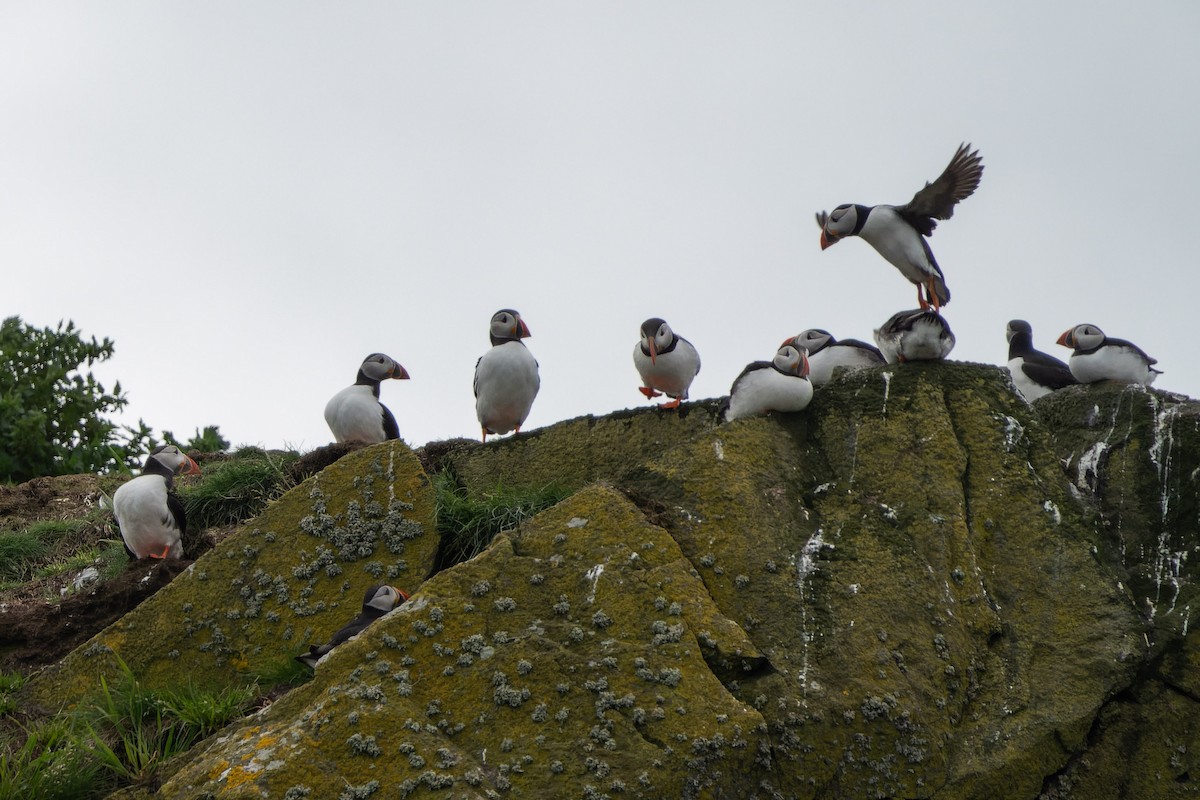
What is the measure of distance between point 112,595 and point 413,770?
11.5 feet

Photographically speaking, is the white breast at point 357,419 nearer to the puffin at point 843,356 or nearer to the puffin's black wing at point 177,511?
the puffin's black wing at point 177,511

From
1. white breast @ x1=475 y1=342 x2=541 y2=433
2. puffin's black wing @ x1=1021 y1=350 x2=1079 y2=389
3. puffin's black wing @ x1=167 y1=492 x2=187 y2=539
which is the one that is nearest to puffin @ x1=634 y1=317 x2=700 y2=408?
white breast @ x1=475 y1=342 x2=541 y2=433

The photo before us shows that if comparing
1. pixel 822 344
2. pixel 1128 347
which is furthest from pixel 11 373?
pixel 1128 347

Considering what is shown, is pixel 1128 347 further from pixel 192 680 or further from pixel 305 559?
pixel 192 680

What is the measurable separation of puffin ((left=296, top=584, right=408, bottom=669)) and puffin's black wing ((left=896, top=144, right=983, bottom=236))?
5.18 meters

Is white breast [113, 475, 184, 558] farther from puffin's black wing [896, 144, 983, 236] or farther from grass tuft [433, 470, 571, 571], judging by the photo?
puffin's black wing [896, 144, 983, 236]

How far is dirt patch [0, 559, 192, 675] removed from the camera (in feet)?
22.9

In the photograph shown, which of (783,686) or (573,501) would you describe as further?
(573,501)

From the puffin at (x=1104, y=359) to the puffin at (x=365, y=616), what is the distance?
18.7ft

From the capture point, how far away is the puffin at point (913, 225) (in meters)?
8.94

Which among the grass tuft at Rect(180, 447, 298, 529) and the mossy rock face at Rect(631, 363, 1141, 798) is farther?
the grass tuft at Rect(180, 447, 298, 529)

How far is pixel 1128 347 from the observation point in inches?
359

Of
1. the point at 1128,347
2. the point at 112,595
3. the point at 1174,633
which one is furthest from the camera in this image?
the point at 1128,347

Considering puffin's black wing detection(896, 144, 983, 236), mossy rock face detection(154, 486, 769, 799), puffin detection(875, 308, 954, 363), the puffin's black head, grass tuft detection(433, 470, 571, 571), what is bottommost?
mossy rock face detection(154, 486, 769, 799)
